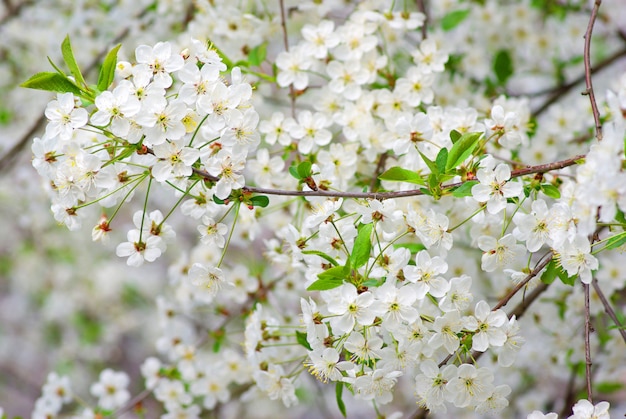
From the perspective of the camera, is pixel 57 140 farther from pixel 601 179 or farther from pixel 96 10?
pixel 96 10

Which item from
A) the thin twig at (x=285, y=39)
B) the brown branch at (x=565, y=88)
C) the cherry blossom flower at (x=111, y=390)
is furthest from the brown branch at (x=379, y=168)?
the cherry blossom flower at (x=111, y=390)

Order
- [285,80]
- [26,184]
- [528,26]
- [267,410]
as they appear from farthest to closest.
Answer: [267,410], [26,184], [528,26], [285,80]

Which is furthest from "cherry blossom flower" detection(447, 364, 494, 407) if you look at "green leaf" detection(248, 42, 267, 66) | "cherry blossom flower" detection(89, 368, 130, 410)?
"cherry blossom flower" detection(89, 368, 130, 410)

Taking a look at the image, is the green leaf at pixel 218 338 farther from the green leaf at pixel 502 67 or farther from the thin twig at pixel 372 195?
the green leaf at pixel 502 67

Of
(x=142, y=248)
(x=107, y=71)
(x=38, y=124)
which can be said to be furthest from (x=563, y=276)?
(x=38, y=124)

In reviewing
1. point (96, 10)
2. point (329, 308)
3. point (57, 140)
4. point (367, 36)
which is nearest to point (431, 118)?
point (367, 36)

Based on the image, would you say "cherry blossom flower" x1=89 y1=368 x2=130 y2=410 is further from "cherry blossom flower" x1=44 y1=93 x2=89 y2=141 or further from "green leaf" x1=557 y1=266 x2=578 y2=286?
"green leaf" x1=557 y1=266 x2=578 y2=286

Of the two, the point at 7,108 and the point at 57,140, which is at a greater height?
the point at 57,140
